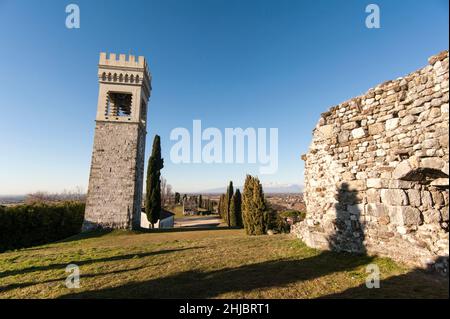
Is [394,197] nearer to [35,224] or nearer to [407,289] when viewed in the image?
[407,289]

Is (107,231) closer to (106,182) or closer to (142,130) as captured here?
(106,182)

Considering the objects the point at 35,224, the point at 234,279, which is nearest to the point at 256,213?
the point at 234,279

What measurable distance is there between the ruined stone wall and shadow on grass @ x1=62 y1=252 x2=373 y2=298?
2.65ft

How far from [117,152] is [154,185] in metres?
5.93

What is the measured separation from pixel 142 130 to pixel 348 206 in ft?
64.0

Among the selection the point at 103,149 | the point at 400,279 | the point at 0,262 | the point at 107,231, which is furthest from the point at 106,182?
the point at 400,279

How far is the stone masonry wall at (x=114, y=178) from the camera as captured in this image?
A: 703 inches

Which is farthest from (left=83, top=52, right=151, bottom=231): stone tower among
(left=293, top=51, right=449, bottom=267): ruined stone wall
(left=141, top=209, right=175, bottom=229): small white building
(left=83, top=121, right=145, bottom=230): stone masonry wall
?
(left=293, top=51, right=449, bottom=267): ruined stone wall

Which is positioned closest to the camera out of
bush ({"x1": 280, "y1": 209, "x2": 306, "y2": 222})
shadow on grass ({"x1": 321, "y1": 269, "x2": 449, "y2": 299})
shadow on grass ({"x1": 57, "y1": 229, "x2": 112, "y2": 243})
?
shadow on grass ({"x1": 321, "y1": 269, "x2": 449, "y2": 299})

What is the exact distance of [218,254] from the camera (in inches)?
287

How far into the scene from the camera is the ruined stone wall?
439cm

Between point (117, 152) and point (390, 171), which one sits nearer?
point (390, 171)

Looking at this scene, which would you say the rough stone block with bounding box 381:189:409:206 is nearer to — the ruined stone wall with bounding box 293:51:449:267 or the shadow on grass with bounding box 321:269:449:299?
the ruined stone wall with bounding box 293:51:449:267

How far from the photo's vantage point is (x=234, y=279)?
4.80 m
